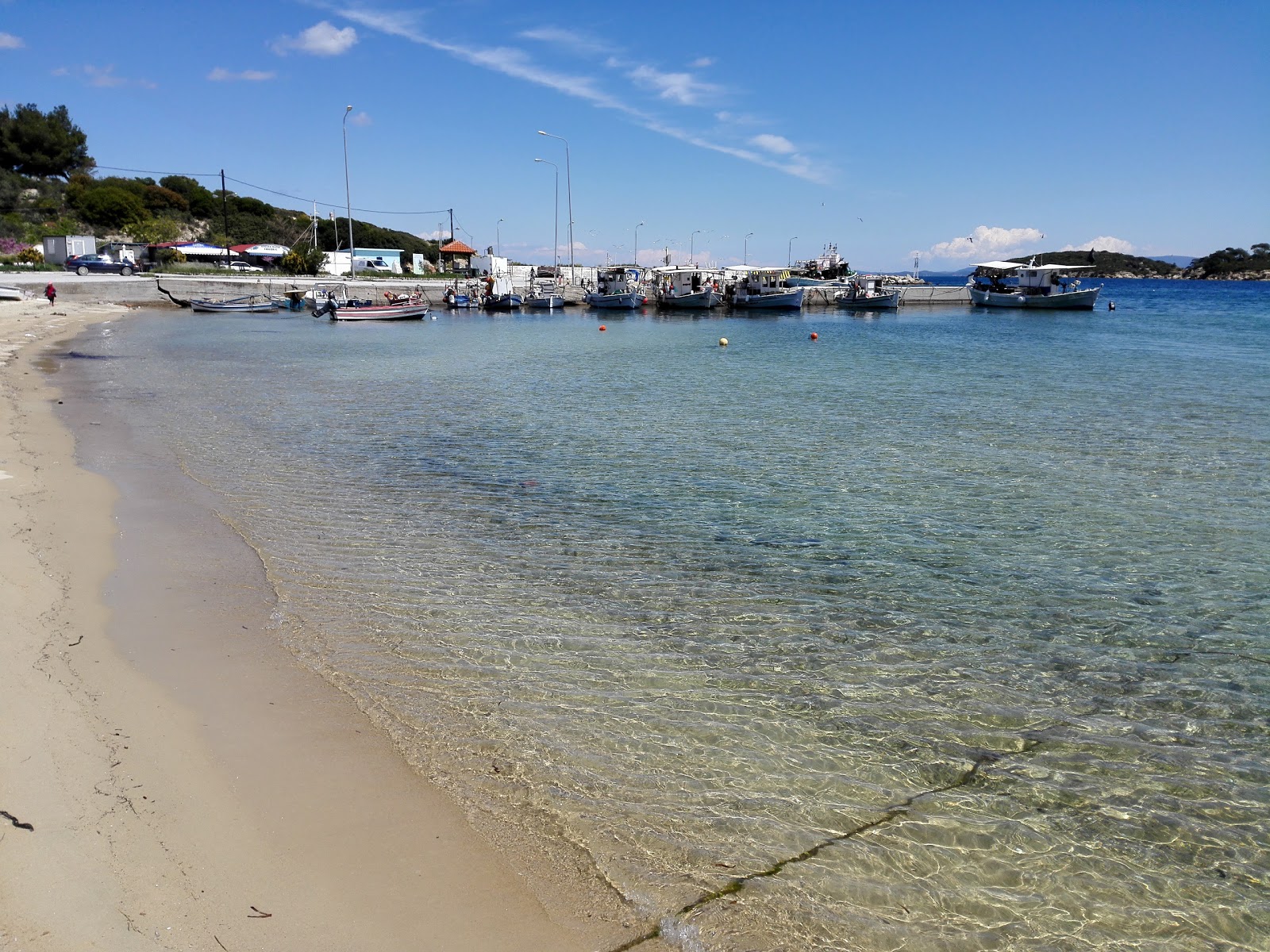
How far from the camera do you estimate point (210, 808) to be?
4.00 meters

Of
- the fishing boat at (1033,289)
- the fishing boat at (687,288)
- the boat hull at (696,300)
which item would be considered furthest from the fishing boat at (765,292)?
the fishing boat at (1033,289)

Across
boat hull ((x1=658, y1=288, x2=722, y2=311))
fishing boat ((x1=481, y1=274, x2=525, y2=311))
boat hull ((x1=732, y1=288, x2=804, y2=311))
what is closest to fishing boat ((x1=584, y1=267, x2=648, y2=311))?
boat hull ((x1=658, y1=288, x2=722, y2=311))

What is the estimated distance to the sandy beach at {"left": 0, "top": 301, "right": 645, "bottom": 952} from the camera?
3.25m

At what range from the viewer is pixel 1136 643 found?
6.32 metres

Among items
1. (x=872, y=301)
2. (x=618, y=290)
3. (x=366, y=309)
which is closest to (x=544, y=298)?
(x=618, y=290)

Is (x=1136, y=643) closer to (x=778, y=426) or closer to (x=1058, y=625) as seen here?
(x=1058, y=625)

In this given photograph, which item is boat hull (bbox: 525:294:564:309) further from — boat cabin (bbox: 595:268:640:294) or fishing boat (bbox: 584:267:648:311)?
boat cabin (bbox: 595:268:640:294)

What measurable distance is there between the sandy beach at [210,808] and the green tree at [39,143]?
356ft

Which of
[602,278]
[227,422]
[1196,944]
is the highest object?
[602,278]

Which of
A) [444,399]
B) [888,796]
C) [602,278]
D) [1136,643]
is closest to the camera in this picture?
[888,796]

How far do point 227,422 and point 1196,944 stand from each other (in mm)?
16604

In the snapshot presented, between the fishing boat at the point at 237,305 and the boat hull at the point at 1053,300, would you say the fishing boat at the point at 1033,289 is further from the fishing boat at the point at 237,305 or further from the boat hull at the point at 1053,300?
the fishing boat at the point at 237,305

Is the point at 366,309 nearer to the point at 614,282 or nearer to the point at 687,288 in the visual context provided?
the point at 614,282

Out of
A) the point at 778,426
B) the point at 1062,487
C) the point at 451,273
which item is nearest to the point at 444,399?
the point at 778,426
